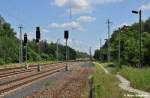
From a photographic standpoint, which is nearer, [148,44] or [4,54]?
[148,44]

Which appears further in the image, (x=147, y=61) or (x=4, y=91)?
(x=147, y=61)

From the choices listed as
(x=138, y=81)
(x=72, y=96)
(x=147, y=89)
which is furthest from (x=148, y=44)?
(x=72, y=96)

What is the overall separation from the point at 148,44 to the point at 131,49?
14.6 ft

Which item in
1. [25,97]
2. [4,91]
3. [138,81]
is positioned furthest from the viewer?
[138,81]

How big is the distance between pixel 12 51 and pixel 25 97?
111423 mm

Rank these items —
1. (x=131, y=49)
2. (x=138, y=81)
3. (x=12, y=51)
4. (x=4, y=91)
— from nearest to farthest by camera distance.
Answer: (x=4, y=91) → (x=138, y=81) → (x=131, y=49) → (x=12, y=51)

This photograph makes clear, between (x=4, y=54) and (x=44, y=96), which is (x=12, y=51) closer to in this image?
(x=4, y=54)

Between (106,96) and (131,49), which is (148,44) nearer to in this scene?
(131,49)

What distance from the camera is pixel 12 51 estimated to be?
135 m

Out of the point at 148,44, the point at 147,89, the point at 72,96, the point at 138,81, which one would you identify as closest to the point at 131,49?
the point at 148,44

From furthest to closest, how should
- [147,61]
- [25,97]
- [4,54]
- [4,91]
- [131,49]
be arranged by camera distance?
[4,54]
[131,49]
[147,61]
[4,91]
[25,97]

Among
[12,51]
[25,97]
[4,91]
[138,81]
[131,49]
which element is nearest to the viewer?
[25,97]

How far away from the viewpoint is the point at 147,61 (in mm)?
73500

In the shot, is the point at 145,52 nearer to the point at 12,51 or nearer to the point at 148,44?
the point at 148,44
